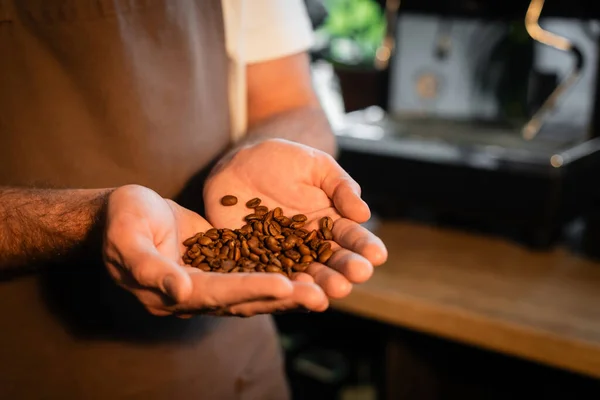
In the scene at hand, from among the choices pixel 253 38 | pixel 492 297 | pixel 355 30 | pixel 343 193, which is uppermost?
pixel 253 38

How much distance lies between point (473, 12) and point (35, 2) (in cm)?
109

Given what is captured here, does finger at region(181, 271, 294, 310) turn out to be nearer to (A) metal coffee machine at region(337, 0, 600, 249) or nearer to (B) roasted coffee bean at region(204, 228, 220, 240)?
(B) roasted coffee bean at region(204, 228, 220, 240)

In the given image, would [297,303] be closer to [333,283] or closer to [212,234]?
[333,283]

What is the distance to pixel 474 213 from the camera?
1535 millimetres

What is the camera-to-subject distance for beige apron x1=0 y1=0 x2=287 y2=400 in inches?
32.0

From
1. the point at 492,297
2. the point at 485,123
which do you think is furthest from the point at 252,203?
the point at 485,123

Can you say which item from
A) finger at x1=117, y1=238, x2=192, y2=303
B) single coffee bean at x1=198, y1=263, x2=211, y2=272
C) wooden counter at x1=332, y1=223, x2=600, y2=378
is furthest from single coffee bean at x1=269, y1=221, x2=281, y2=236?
wooden counter at x1=332, y1=223, x2=600, y2=378

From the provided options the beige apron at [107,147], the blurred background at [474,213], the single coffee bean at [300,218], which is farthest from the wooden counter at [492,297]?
the single coffee bean at [300,218]

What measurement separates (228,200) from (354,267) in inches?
9.1

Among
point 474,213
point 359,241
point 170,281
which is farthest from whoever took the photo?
point 474,213

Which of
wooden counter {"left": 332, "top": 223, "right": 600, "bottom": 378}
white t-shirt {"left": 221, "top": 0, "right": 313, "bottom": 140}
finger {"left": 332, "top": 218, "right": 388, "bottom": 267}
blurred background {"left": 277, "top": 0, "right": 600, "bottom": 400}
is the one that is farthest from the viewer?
blurred background {"left": 277, "top": 0, "right": 600, "bottom": 400}

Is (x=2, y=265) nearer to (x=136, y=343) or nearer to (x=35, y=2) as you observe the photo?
(x=136, y=343)

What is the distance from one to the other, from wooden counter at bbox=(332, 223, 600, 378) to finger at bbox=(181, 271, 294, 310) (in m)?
0.77

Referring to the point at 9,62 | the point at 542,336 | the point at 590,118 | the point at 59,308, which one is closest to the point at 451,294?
the point at 542,336
